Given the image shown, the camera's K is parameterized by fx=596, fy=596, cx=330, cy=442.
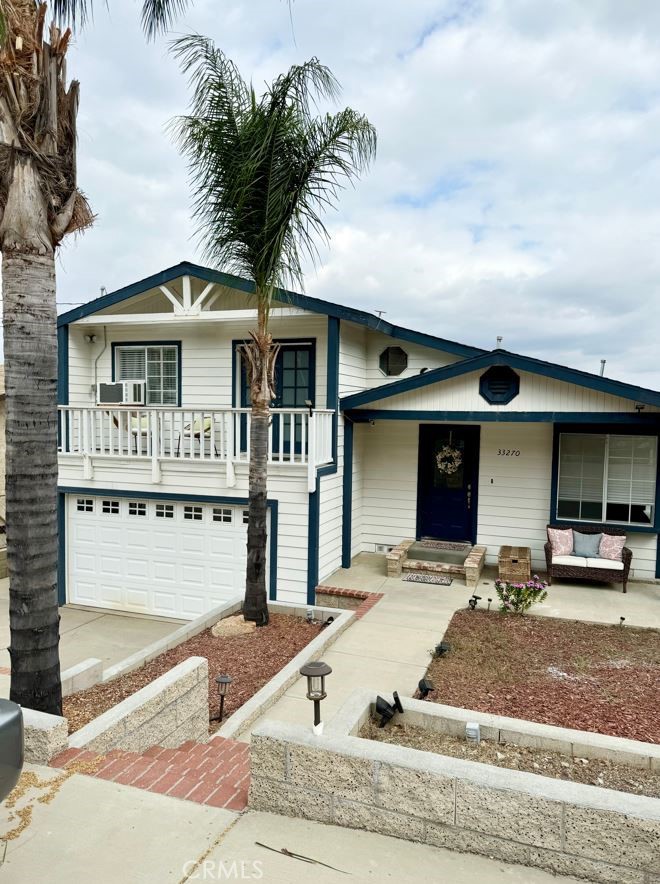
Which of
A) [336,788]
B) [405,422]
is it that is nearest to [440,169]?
[405,422]

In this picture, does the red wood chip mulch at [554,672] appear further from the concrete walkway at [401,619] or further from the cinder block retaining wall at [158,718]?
the cinder block retaining wall at [158,718]

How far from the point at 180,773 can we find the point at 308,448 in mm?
5410

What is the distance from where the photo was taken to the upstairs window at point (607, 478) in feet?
30.4

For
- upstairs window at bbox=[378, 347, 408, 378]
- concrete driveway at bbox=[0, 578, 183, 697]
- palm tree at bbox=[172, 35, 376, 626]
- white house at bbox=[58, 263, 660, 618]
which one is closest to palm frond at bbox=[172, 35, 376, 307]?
palm tree at bbox=[172, 35, 376, 626]

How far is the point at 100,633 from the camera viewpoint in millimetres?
8930

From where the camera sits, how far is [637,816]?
8.26ft

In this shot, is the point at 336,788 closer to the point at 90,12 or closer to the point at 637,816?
the point at 637,816

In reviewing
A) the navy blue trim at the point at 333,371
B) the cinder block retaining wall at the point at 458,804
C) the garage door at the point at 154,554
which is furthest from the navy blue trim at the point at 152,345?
the cinder block retaining wall at the point at 458,804

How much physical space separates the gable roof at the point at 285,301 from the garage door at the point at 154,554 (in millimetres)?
3390

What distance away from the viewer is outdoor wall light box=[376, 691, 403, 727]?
3.96 m

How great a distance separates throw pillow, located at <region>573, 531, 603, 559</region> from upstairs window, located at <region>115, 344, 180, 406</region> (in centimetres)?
737

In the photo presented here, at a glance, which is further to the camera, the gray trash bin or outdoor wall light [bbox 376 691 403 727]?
outdoor wall light [bbox 376 691 403 727]

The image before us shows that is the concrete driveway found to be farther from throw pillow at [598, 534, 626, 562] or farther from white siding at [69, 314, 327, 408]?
throw pillow at [598, 534, 626, 562]

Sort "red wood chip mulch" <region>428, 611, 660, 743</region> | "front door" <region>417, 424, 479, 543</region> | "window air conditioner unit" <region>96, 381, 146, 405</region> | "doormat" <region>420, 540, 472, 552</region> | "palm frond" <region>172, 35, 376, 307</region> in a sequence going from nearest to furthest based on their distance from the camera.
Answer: "red wood chip mulch" <region>428, 611, 660, 743</region> → "palm frond" <region>172, 35, 376, 307</region> → "doormat" <region>420, 540, 472, 552</region> → "front door" <region>417, 424, 479, 543</region> → "window air conditioner unit" <region>96, 381, 146, 405</region>
